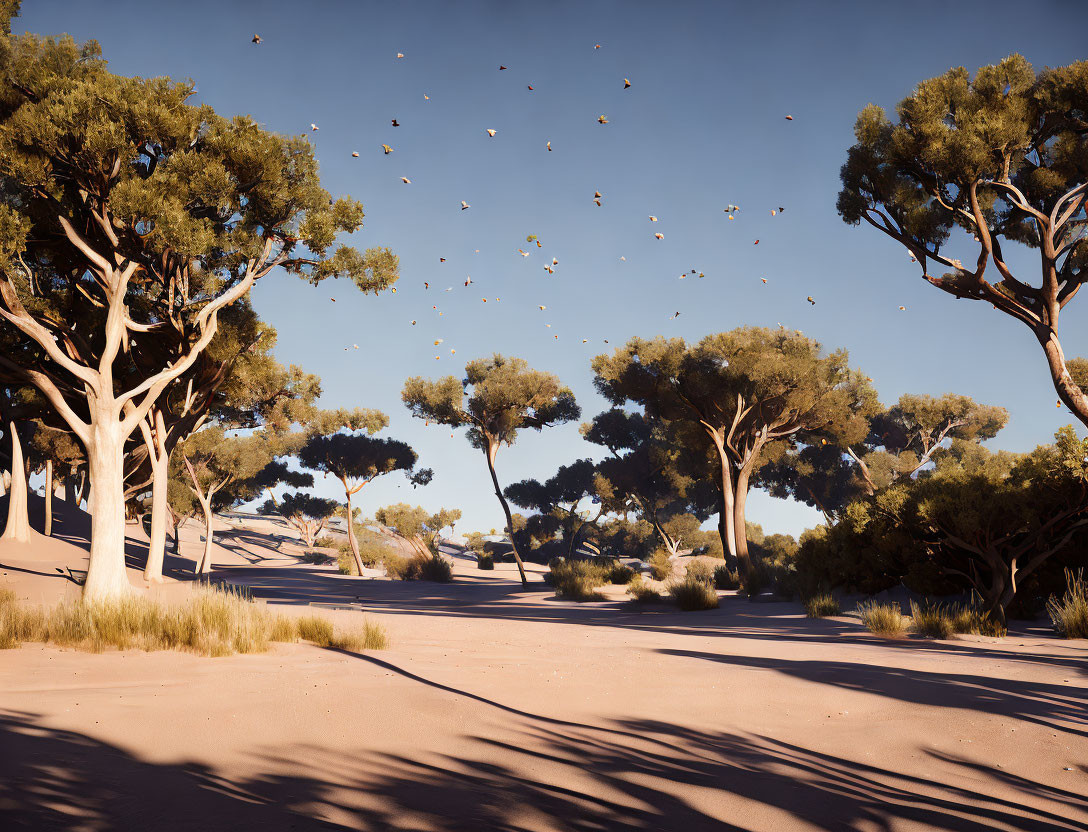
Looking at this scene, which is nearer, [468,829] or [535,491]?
[468,829]

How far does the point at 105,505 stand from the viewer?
38.8 ft

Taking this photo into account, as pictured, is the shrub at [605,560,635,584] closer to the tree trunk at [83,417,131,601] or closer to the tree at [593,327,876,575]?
the tree at [593,327,876,575]

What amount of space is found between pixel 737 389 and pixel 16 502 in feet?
75.6

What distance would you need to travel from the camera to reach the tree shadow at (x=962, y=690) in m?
5.26

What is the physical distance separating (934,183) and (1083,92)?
271cm

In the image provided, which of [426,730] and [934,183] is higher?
[934,183]

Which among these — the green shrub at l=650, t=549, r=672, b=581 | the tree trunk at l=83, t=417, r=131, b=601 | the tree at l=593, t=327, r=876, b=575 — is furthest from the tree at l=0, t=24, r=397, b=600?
the green shrub at l=650, t=549, r=672, b=581

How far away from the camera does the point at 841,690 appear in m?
6.25

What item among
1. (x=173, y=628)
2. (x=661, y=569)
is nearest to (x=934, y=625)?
(x=173, y=628)

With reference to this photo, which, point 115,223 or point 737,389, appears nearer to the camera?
point 115,223

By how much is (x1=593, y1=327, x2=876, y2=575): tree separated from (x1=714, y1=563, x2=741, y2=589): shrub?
453mm

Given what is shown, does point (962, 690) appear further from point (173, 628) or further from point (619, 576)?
point (619, 576)

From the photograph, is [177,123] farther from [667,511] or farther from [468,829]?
[667,511]

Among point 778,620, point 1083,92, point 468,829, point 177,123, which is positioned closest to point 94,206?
point 177,123
